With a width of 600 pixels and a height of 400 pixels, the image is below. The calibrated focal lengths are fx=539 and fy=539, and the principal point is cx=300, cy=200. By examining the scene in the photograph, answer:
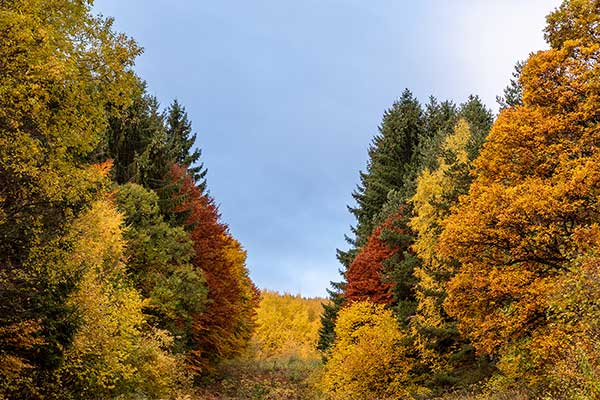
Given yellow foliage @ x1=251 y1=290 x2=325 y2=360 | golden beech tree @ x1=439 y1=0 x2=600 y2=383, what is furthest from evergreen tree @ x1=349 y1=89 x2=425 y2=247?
golden beech tree @ x1=439 y1=0 x2=600 y2=383

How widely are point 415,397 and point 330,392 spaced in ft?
29.4

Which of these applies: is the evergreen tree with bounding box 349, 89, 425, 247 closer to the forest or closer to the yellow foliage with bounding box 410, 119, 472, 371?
the forest

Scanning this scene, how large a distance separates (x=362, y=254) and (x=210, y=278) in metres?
12.0

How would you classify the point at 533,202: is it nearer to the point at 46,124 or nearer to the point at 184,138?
the point at 46,124

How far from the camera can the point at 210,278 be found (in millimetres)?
41969

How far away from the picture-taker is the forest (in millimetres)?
11258

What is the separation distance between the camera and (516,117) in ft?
61.3

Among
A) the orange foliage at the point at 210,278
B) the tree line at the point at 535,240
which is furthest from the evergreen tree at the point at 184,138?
the tree line at the point at 535,240

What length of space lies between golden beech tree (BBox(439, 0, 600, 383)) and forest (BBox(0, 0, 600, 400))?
71 mm

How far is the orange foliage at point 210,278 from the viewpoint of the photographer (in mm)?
40044

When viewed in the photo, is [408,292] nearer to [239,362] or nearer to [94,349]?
[94,349]

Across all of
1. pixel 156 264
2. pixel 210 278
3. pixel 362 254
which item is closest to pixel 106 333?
pixel 156 264

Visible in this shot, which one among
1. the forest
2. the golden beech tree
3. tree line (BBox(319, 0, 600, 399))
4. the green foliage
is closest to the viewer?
the forest

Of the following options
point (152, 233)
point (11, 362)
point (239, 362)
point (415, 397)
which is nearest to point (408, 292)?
point (415, 397)
